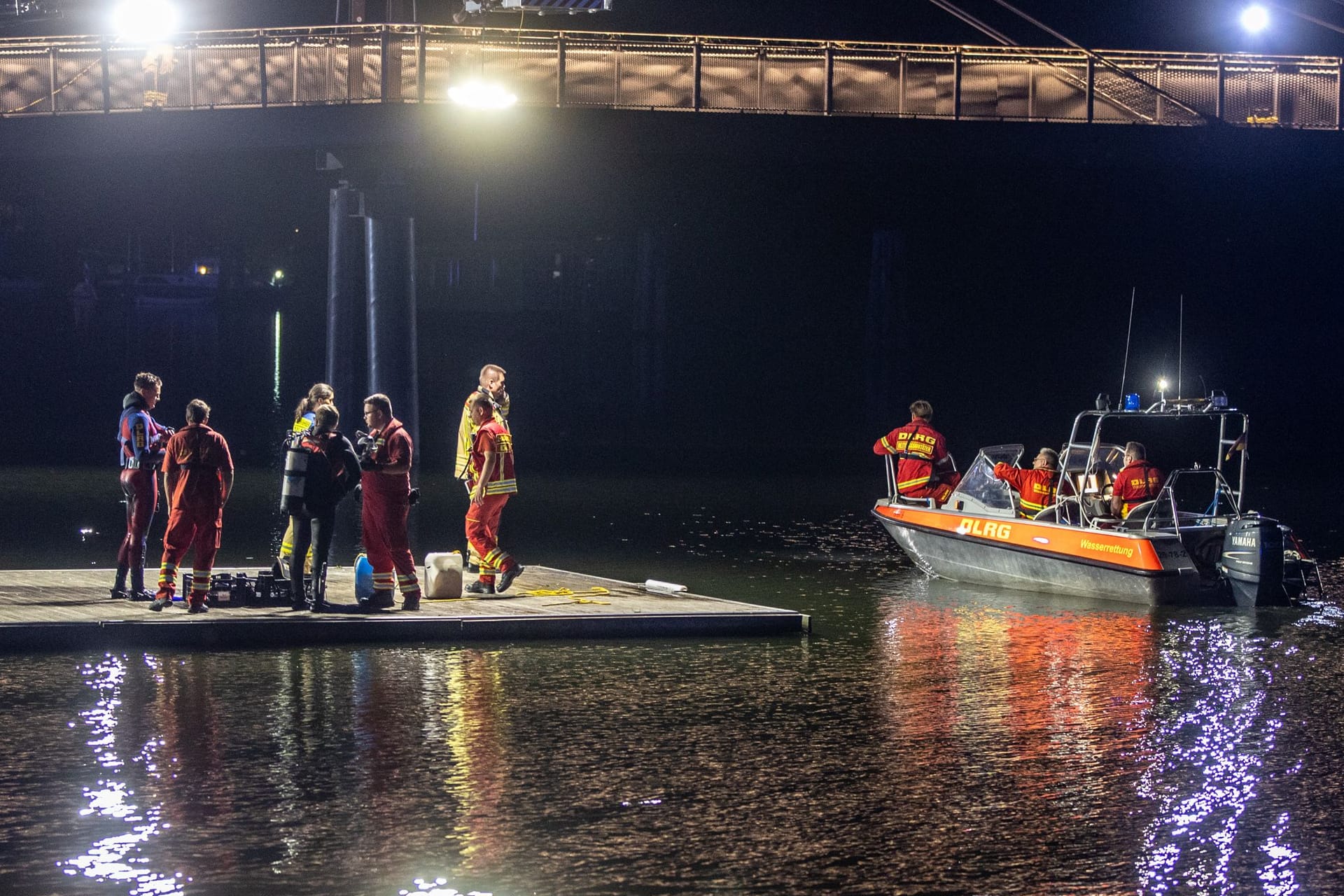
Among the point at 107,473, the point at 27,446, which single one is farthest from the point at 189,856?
the point at 27,446

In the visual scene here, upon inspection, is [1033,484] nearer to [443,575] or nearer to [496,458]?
[496,458]

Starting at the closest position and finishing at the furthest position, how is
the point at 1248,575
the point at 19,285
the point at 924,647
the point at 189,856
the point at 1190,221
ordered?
the point at 189,856
the point at 924,647
the point at 1248,575
the point at 1190,221
the point at 19,285

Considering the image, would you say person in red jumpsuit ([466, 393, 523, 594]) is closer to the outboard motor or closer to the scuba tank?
the scuba tank

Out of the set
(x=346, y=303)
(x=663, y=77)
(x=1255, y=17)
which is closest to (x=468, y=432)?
(x=663, y=77)

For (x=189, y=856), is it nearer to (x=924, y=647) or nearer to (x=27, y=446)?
(x=924, y=647)

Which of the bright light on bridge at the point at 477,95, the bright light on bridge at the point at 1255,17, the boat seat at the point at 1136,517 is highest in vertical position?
the bright light on bridge at the point at 1255,17

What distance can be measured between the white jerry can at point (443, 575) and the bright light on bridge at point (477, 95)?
53.8 ft

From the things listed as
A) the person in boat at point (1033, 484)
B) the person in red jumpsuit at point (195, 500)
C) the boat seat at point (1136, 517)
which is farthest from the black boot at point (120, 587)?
the boat seat at point (1136, 517)

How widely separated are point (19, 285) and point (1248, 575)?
13338cm

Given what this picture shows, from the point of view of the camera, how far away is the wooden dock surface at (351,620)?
11.3 m

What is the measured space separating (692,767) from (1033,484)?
842 centimetres

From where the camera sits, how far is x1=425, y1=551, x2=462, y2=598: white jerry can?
13109mm

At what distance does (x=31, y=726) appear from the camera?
889 cm

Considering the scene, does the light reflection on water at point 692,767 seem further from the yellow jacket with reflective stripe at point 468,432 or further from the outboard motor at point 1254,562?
the yellow jacket with reflective stripe at point 468,432
